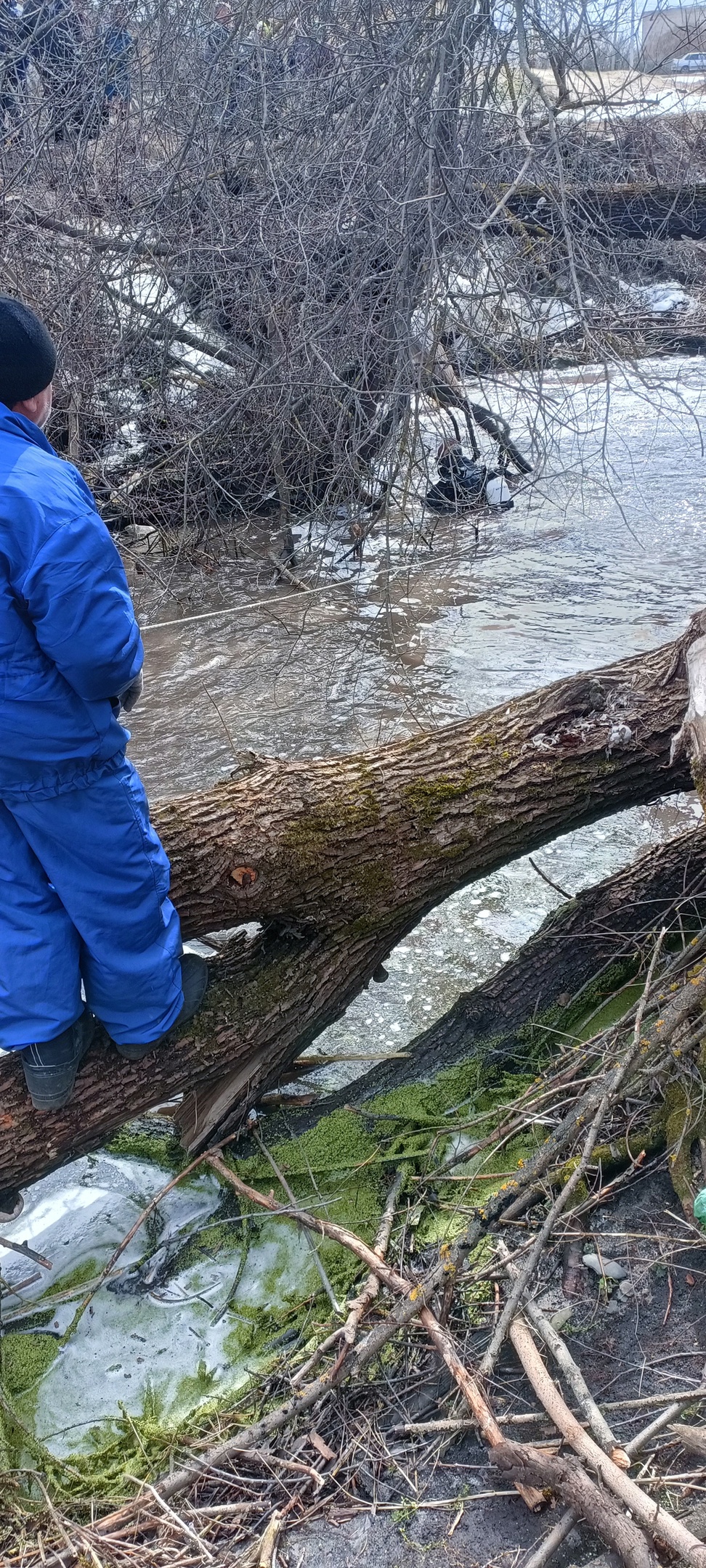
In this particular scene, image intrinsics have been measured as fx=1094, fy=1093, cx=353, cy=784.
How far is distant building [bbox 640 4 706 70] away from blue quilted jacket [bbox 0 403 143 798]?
4061mm

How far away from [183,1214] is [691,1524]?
68.6 inches

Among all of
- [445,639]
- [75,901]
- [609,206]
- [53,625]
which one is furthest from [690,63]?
[75,901]

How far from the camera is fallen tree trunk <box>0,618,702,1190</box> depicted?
3.19 meters

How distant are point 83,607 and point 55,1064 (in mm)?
1211

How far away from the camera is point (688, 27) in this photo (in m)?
4.84

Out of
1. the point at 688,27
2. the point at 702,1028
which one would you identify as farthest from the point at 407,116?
the point at 702,1028

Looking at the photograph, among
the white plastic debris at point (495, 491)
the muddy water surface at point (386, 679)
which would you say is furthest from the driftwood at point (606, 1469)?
the white plastic debris at point (495, 491)

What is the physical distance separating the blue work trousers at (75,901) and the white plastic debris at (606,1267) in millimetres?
1291

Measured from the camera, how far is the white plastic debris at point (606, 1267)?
100 inches

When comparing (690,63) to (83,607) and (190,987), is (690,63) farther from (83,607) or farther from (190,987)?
(190,987)

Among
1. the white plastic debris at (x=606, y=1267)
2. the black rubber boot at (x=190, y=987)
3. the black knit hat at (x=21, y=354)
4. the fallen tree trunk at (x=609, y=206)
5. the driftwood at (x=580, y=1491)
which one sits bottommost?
the white plastic debris at (x=606, y=1267)

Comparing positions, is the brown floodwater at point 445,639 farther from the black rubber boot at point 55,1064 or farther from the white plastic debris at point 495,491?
the black rubber boot at point 55,1064

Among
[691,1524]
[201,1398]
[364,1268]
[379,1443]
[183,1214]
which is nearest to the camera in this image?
[691,1524]

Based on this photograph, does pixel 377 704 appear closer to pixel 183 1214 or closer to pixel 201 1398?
pixel 183 1214
